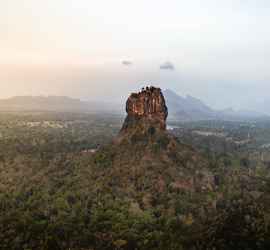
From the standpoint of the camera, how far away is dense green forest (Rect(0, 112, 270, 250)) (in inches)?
1266

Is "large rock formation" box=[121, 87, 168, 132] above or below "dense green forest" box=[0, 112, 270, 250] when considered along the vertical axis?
above

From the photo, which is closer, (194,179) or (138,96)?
(194,179)

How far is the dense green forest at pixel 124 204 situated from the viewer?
32162mm

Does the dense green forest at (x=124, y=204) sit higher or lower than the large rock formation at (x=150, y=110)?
lower

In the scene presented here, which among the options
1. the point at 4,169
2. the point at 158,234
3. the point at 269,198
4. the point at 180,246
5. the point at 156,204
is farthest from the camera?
the point at 4,169

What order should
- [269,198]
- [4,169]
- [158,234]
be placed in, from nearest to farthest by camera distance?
1. [158,234]
2. [269,198]
3. [4,169]

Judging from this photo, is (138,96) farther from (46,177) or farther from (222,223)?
(222,223)

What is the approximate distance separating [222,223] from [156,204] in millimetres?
12378

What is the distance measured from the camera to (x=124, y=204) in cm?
4222

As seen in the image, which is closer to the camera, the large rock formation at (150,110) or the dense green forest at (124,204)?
the dense green forest at (124,204)

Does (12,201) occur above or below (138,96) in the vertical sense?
below

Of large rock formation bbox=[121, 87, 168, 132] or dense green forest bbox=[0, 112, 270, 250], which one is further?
large rock formation bbox=[121, 87, 168, 132]

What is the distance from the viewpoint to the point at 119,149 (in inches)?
2291

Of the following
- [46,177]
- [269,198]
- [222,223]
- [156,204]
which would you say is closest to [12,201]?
[46,177]
